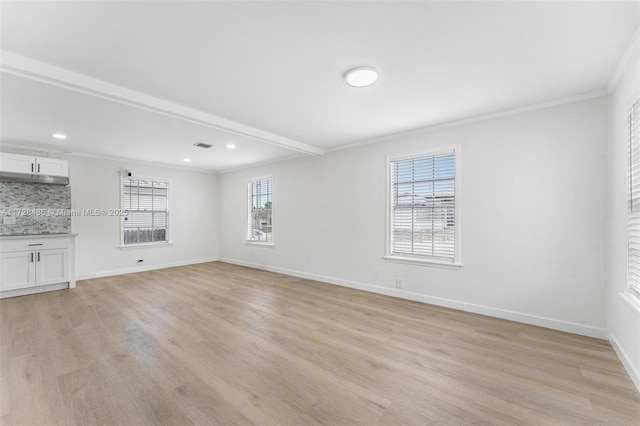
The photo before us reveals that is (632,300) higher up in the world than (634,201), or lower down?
lower down

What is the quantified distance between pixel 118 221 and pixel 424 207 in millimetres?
6370

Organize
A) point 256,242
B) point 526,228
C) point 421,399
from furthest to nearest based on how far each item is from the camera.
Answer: point 256,242, point 526,228, point 421,399

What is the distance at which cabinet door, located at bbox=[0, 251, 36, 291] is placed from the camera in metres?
4.31

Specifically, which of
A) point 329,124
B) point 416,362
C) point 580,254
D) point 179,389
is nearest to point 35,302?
point 179,389

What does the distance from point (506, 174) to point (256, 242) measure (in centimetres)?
→ 531

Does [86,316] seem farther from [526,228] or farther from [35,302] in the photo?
[526,228]

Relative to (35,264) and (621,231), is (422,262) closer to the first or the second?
(621,231)

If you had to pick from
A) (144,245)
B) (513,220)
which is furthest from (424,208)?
(144,245)

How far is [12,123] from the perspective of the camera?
12.3 ft

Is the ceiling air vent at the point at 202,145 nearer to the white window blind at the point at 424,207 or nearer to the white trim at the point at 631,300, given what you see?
the white window blind at the point at 424,207

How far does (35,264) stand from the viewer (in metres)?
4.59

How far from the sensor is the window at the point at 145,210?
6273mm

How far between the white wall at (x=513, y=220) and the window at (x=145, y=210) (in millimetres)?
4559

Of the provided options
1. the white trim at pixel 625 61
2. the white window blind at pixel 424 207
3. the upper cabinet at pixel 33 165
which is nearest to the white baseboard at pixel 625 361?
the white window blind at pixel 424 207
